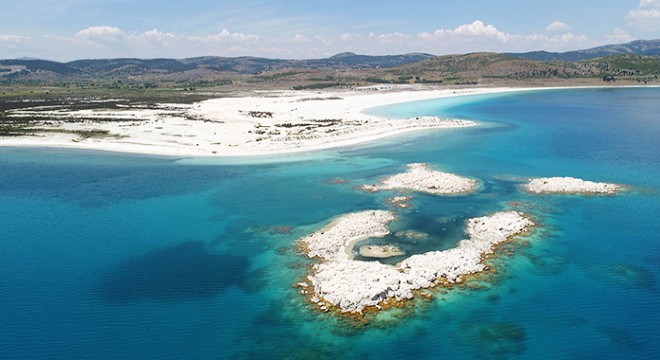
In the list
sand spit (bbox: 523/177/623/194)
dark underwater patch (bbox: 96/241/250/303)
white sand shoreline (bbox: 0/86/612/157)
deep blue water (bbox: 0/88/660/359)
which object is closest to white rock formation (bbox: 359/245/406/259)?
deep blue water (bbox: 0/88/660/359)

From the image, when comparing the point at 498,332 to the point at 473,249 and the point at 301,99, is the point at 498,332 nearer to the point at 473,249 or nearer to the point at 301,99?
the point at 473,249

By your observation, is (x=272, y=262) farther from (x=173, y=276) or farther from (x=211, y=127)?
(x=211, y=127)

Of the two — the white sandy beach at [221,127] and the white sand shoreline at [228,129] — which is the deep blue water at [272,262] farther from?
the white sandy beach at [221,127]

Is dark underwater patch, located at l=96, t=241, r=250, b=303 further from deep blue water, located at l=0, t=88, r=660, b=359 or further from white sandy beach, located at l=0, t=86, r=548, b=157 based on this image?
white sandy beach, located at l=0, t=86, r=548, b=157

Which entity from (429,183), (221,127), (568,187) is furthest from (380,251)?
(221,127)

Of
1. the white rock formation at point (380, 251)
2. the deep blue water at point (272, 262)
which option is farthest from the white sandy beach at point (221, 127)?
the white rock formation at point (380, 251)
